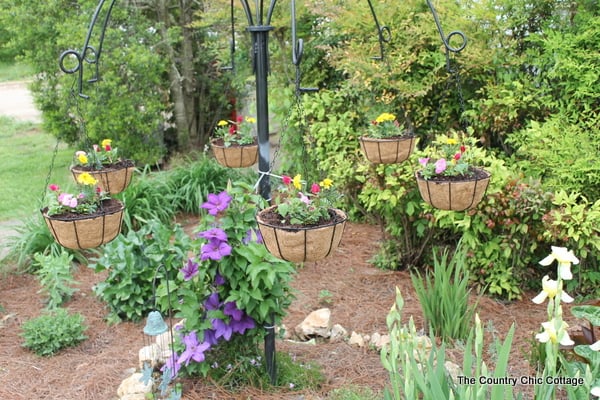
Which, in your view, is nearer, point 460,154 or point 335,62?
point 460,154

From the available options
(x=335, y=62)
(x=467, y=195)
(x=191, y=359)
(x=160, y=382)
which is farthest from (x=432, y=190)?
(x=335, y=62)

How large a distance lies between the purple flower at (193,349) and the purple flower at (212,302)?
0.52 ft

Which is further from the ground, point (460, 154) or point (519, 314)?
point (460, 154)

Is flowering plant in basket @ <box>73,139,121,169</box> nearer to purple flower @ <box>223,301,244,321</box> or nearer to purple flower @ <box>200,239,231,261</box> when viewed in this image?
purple flower @ <box>200,239,231,261</box>

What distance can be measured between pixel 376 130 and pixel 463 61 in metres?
1.45

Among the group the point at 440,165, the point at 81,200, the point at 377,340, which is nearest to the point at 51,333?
the point at 81,200

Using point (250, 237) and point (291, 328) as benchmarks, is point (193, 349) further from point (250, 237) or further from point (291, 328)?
point (291, 328)

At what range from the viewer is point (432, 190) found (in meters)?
3.16

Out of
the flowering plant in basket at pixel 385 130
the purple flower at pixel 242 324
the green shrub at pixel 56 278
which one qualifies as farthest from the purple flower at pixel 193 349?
the green shrub at pixel 56 278

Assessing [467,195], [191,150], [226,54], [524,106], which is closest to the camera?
[467,195]

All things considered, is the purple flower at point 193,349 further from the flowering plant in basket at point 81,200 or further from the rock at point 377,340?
the rock at point 377,340

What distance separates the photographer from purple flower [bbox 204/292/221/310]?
3.12 m

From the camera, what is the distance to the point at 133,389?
3.27 meters

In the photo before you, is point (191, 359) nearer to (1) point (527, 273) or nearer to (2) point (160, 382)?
(2) point (160, 382)
